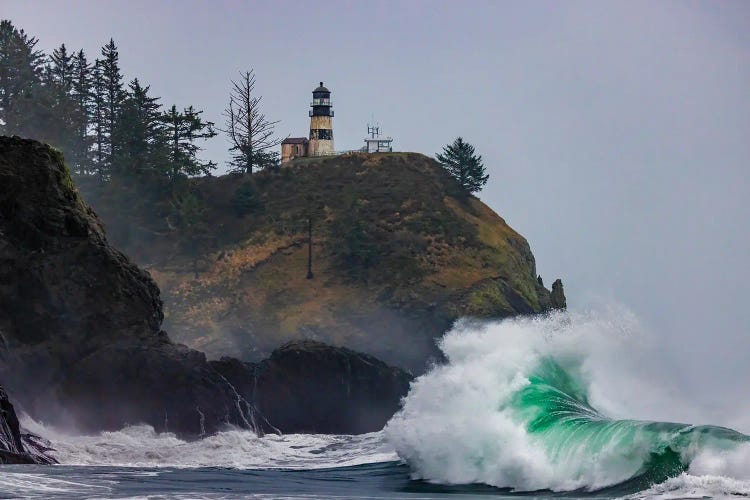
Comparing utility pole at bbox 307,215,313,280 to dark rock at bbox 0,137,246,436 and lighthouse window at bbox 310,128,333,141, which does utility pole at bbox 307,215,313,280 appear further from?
dark rock at bbox 0,137,246,436

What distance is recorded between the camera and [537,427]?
37.4 metres

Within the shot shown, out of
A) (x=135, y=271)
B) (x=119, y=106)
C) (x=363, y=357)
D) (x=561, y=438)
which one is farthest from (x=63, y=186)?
(x=119, y=106)

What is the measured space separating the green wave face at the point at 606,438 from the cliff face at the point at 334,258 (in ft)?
155

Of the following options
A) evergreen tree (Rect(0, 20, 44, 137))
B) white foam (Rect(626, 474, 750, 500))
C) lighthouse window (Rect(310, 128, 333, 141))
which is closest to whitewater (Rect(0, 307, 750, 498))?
white foam (Rect(626, 474, 750, 500))

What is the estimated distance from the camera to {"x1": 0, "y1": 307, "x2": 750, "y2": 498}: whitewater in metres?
31.3

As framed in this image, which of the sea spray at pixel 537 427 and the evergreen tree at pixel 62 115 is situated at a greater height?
the evergreen tree at pixel 62 115

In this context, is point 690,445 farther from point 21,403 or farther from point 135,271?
point 135,271

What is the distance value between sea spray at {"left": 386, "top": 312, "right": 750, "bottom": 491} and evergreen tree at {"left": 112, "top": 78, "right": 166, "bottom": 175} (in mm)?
61002

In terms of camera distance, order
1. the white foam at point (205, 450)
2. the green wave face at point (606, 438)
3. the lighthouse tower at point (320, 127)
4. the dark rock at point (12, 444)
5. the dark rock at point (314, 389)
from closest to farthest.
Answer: the green wave face at point (606, 438) → the dark rock at point (12, 444) → the white foam at point (205, 450) → the dark rock at point (314, 389) → the lighthouse tower at point (320, 127)

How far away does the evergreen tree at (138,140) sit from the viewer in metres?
106

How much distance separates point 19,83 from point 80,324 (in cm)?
5835

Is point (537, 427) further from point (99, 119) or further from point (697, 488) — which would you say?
point (99, 119)

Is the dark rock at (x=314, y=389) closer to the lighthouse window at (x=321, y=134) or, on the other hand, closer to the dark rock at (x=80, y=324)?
the dark rock at (x=80, y=324)

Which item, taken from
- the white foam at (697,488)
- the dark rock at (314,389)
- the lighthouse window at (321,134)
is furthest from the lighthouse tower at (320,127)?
the white foam at (697,488)
